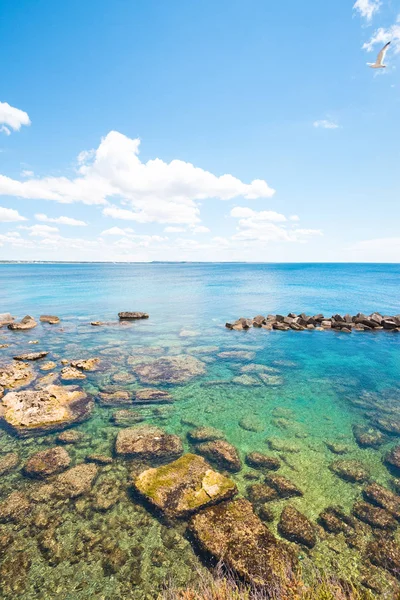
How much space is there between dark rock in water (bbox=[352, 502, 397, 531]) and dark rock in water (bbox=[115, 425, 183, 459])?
6550 millimetres

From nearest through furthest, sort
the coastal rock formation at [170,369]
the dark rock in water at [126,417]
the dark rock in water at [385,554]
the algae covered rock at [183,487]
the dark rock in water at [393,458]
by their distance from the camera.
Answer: the dark rock in water at [385,554] → the algae covered rock at [183,487] → the dark rock in water at [393,458] → the dark rock in water at [126,417] → the coastal rock formation at [170,369]

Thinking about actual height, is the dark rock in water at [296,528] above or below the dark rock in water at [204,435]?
above

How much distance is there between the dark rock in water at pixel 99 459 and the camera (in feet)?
35.6

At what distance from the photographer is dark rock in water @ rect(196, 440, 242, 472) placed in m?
10.9

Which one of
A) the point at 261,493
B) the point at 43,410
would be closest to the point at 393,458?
the point at 261,493

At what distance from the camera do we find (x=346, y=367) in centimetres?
2203

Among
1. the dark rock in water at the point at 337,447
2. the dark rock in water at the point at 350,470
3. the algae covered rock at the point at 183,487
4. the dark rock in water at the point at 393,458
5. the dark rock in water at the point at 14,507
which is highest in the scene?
the algae covered rock at the point at 183,487

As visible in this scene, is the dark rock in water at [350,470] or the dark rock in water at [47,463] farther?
the dark rock in water at [350,470]

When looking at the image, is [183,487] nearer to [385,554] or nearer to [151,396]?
[385,554]

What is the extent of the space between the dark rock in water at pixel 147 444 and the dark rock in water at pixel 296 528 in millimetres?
4598

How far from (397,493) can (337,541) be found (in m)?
3.52

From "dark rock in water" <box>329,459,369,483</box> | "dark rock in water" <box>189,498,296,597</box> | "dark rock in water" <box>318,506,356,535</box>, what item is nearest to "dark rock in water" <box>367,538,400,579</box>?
"dark rock in water" <box>318,506,356,535</box>

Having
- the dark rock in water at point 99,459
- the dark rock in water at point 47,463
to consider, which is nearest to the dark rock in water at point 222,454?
the dark rock in water at point 99,459

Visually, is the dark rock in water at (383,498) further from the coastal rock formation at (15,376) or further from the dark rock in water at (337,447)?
the coastal rock formation at (15,376)
